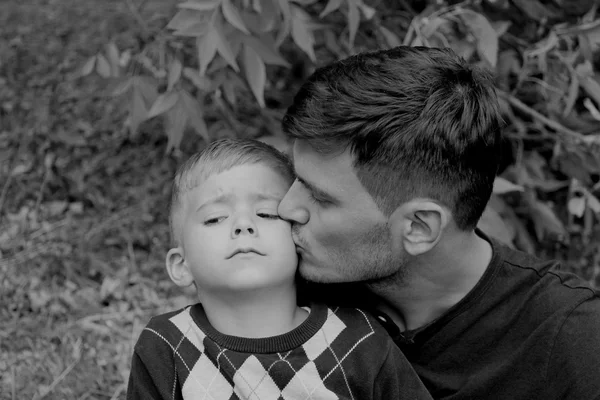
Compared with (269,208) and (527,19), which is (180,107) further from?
(527,19)

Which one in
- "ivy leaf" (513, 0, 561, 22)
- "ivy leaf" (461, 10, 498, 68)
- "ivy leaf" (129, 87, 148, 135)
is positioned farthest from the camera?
"ivy leaf" (513, 0, 561, 22)

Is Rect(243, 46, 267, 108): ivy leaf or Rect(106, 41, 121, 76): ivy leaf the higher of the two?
Rect(243, 46, 267, 108): ivy leaf

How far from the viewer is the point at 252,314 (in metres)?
2.24

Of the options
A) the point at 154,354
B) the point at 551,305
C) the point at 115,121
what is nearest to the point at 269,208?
the point at 154,354

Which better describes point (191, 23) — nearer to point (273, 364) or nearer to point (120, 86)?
point (120, 86)

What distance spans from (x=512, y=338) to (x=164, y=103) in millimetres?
1476

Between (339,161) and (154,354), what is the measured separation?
2.25ft

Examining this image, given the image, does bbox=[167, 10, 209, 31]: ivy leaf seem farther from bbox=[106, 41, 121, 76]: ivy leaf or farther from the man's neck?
the man's neck

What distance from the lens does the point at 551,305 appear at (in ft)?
7.79

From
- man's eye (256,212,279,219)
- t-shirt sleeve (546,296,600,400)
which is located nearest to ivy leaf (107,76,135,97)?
man's eye (256,212,279,219)

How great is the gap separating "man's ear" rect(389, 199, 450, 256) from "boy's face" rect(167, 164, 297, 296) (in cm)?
29

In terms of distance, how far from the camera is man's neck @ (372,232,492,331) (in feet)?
7.93

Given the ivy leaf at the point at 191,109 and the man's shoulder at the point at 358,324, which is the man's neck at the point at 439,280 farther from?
the ivy leaf at the point at 191,109

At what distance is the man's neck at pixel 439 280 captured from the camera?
242cm
